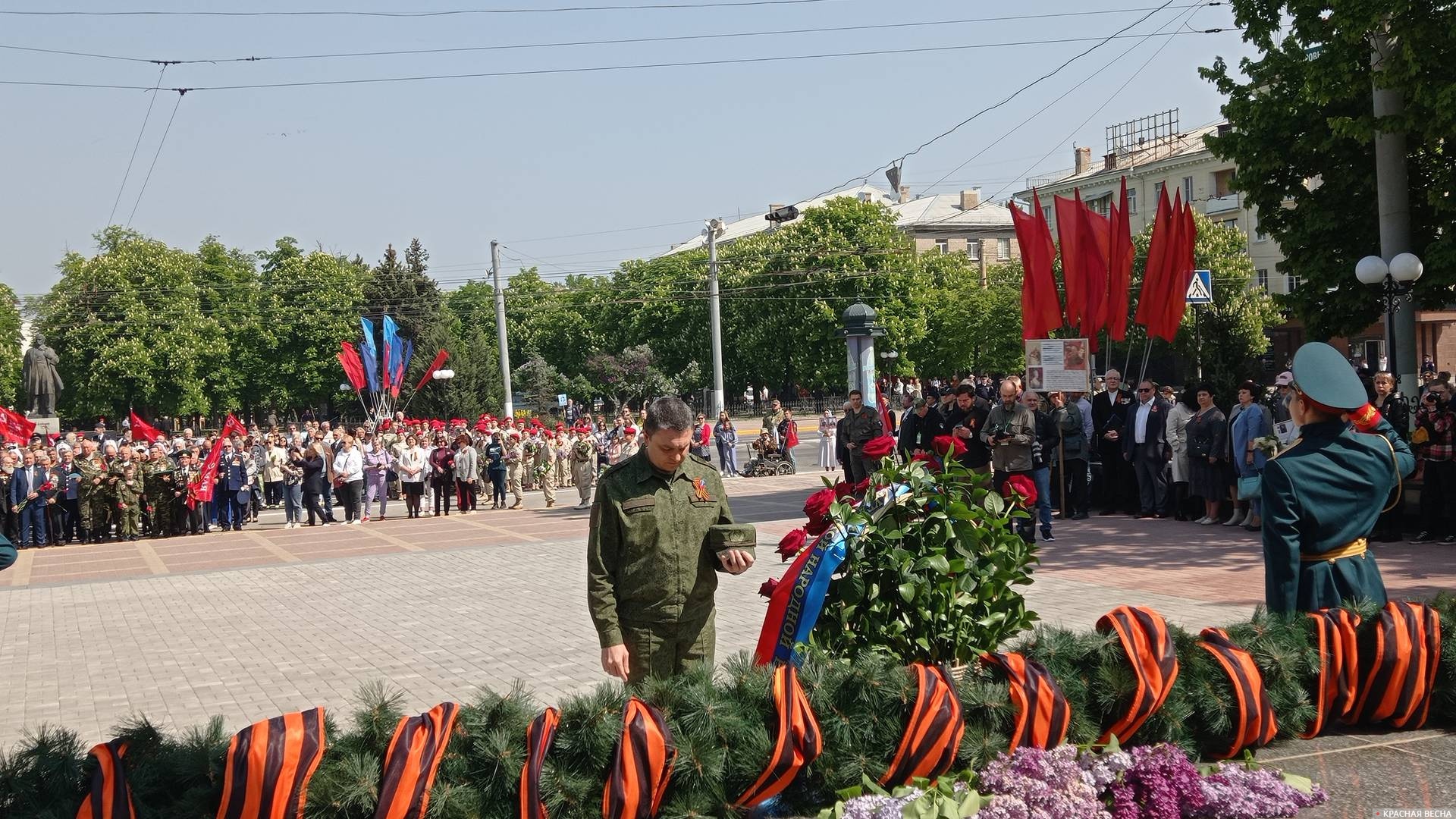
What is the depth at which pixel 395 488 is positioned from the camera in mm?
28062

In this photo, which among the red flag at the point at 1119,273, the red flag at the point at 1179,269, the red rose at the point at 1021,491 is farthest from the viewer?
the red flag at the point at 1119,273

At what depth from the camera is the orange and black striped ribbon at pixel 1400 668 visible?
17.8ft

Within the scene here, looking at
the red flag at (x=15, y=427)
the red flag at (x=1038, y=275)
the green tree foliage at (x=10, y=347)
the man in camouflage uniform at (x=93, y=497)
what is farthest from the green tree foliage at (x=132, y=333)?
the red flag at (x=1038, y=275)

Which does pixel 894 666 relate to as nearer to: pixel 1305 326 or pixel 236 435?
pixel 1305 326

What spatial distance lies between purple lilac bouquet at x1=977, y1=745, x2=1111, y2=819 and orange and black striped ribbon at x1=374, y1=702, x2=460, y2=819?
2.00 metres

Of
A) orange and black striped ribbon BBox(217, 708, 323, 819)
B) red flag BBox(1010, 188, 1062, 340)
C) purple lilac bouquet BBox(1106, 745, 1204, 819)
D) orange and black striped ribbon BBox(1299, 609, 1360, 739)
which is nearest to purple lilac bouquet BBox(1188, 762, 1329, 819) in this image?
purple lilac bouquet BBox(1106, 745, 1204, 819)

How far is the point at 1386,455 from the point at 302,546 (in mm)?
16152

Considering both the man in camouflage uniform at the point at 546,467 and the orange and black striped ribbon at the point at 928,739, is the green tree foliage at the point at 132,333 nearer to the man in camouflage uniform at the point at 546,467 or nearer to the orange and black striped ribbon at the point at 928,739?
the man in camouflage uniform at the point at 546,467

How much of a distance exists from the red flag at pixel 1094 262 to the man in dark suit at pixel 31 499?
17.2m

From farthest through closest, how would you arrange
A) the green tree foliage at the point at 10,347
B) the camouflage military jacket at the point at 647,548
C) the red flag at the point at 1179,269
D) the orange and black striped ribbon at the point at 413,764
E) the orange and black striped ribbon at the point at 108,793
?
the green tree foliage at the point at 10,347 < the red flag at the point at 1179,269 < the camouflage military jacket at the point at 647,548 < the orange and black striped ribbon at the point at 413,764 < the orange and black striped ribbon at the point at 108,793

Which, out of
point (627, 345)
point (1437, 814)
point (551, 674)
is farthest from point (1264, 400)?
point (627, 345)

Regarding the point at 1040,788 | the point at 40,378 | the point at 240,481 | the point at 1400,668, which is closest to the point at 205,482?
the point at 240,481

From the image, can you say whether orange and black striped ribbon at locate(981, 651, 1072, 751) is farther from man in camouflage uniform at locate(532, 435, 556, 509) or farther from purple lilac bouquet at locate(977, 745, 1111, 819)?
man in camouflage uniform at locate(532, 435, 556, 509)

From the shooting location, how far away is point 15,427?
2592 centimetres
